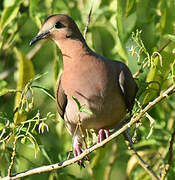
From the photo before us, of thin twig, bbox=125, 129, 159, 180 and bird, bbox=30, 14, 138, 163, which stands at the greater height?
bird, bbox=30, 14, 138, 163

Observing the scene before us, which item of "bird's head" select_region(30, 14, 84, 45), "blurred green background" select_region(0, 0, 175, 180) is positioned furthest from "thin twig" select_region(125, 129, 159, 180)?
"bird's head" select_region(30, 14, 84, 45)

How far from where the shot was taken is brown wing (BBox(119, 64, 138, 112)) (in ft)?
11.2

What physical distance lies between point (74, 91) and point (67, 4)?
2.68 ft

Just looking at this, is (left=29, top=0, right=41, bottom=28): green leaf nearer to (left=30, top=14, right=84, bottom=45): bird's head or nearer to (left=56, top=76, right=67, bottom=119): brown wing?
(left=30, top=14, right=84, bottom=45): bird's head

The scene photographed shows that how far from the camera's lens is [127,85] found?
11.2 ft

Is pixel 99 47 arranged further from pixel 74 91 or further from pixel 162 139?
pixel 74 91

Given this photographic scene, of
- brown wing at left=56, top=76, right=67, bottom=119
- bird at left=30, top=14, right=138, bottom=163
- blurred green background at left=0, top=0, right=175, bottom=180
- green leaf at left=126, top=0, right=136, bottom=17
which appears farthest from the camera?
brown wing at left=56, top=76, right=67, bottom=119

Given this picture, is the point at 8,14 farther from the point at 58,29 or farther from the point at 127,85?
the point at 127,85

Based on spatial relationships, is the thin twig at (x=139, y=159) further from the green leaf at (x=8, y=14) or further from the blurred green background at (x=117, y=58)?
the green leaf at (x=8, y=14)

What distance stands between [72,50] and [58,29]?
6.4 inches

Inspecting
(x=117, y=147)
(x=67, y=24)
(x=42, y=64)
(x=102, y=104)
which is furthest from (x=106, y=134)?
(x=42, y=64)

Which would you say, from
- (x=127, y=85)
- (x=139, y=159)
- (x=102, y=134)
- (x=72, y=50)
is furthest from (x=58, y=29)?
→ (x=139, y=159)

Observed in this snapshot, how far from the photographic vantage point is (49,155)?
135 inches

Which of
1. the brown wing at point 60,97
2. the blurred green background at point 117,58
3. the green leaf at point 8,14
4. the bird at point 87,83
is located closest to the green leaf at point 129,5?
the blurred green background at point 117,58
